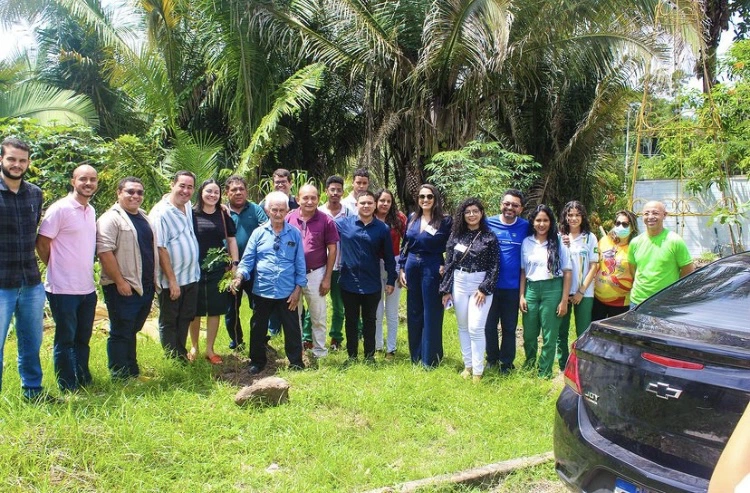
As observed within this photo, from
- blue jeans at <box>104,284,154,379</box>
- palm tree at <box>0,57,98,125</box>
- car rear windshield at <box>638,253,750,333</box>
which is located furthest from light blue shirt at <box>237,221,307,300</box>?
palm tree at <box>0,57,98,125</box>

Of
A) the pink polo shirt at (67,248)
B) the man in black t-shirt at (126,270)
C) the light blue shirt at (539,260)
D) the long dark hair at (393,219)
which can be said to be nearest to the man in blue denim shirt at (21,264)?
the pink polo shirt at (67,248)

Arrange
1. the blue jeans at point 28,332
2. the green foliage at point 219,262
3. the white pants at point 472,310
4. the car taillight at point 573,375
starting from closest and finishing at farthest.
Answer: the car taillight at point 573,375 < the blue jeans at point 28,332 < the white pants at point 472,310 < the green foliage at point 219,262

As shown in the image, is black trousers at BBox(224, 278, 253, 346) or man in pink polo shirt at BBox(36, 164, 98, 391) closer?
man in pink polo shirt at BBox(36, 164, 98, 391)

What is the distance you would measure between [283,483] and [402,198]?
350 inches

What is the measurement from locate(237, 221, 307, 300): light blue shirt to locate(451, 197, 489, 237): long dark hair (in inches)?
56.6

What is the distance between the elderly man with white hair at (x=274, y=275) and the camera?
508cm

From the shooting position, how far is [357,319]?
5656 millimetres

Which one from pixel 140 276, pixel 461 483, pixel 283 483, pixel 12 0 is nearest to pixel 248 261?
pixel 140 276

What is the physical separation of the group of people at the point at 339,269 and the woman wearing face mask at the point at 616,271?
10mm

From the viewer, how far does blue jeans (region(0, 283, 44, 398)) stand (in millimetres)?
3839

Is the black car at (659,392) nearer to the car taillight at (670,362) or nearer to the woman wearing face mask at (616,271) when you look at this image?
the car taillight at (670,362)

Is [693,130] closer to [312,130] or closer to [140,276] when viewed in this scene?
[312,130]

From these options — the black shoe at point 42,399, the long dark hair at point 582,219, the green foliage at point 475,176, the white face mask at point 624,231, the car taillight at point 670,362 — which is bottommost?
the black shoe at point 42,399

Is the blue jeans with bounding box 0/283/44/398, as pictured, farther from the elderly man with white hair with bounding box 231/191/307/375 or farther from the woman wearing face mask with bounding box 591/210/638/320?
the woman wearing face mask with bounding box 591/210/638/320
